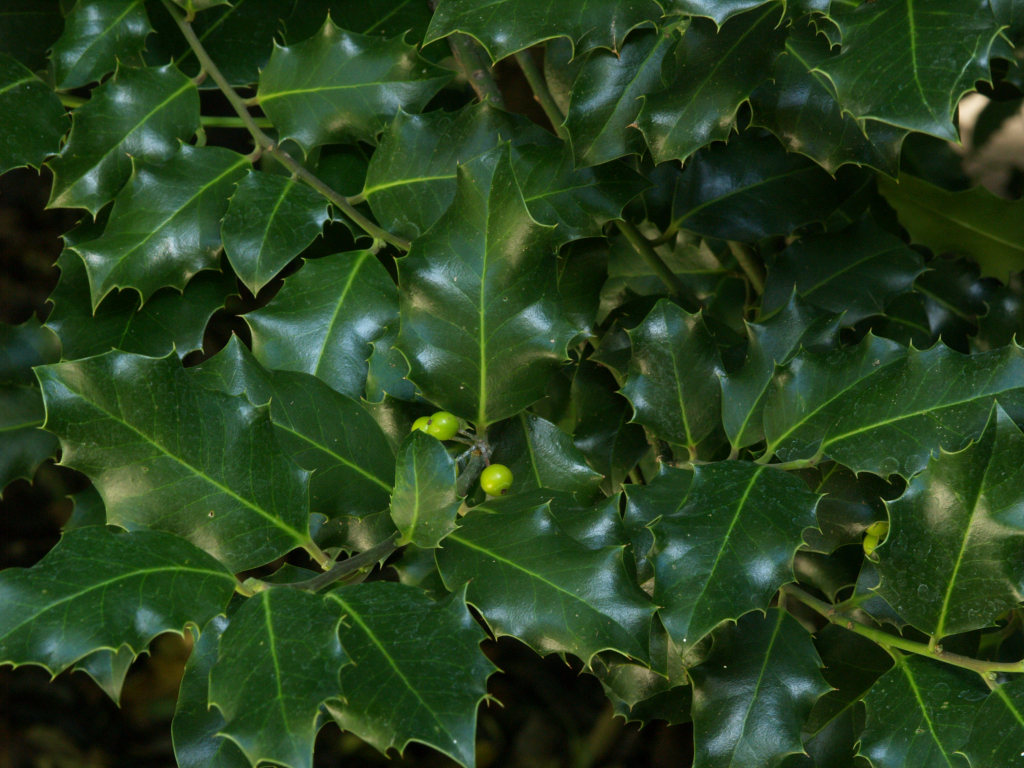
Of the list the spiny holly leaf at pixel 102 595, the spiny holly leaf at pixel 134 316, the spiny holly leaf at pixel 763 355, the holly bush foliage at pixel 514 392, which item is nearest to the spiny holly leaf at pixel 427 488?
the holly bush foliage at pixel 514 392

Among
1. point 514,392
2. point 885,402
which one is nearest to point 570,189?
point 514,392

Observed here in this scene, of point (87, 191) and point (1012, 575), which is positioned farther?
point (87, 191)

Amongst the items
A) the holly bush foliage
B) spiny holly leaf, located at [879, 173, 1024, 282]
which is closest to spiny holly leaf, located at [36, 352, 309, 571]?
the holly bush foliage

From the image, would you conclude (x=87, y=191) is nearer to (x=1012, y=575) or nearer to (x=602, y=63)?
(x=602, y=63)

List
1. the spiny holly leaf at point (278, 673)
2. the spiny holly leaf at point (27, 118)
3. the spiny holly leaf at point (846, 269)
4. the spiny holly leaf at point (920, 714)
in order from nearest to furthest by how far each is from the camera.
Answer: the spiny holly leaf at point (278, 673)
the spiny holly leaf at point (920, 714)
the spiny holly leaf at point (27, 118)
the spiny holly leaf at point (846, 269)

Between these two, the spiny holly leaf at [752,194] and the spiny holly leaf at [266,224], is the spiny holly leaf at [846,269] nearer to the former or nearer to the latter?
the spiny holly leaf at [752,194]

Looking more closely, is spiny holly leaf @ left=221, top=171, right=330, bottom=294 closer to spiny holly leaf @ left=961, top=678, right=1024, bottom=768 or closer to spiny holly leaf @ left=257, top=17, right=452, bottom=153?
spiny holly leaf @ left=257, top=17, right=452, bottom=153

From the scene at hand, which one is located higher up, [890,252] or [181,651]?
[890,252]

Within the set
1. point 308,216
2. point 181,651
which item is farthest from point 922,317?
point 181,651
